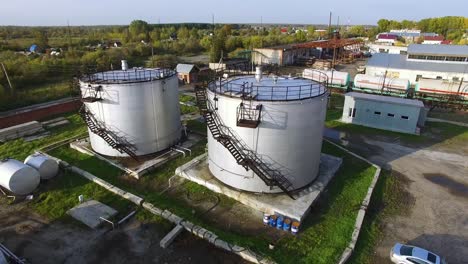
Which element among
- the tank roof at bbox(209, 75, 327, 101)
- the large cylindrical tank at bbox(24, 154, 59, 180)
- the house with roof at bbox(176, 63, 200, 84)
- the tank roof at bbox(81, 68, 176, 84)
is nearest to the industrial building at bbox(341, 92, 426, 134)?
the tank roof at bbox(209, 75, 327, 101)

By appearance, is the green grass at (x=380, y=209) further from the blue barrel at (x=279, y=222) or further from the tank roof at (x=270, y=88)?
the tank roof at (x=270, y=88)

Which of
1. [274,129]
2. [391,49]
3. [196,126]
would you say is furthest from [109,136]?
[391,49]

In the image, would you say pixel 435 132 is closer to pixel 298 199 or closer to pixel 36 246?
pixel 298 199

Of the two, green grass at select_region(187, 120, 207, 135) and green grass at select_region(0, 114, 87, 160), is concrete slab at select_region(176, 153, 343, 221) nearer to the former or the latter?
green grass at select_region(187, 120, 207, 135)

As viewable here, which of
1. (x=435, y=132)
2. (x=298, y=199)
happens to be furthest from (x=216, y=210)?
(x=435, y=132)

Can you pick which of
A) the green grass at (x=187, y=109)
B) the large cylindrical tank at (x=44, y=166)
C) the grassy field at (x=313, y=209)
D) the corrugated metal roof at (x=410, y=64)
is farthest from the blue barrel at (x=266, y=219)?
the corrugated metal roof at (x=410, y=64)

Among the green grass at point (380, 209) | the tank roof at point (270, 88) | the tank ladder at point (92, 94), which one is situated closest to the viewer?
the green grass at point (380, 209)
